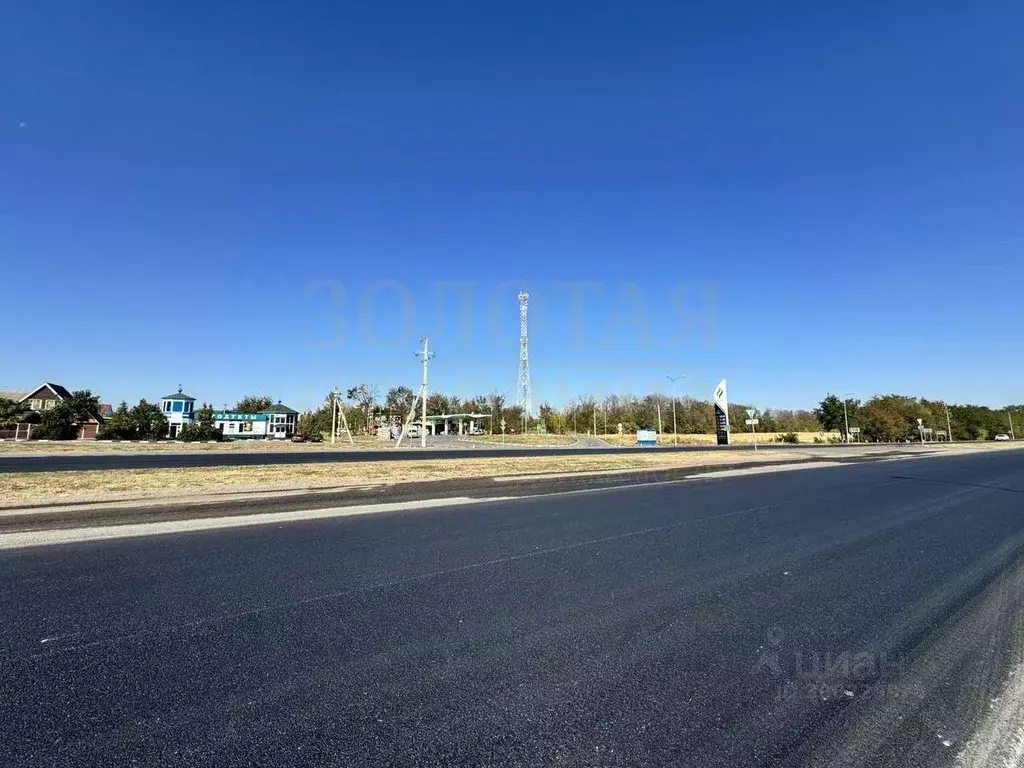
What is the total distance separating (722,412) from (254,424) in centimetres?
6753

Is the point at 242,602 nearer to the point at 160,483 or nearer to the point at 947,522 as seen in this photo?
the point at 160,483

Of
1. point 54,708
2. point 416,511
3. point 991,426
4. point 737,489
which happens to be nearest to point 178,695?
point 54,708

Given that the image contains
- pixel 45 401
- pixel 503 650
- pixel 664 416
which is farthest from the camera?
pixel 664 416

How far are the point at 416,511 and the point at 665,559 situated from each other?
482 cm

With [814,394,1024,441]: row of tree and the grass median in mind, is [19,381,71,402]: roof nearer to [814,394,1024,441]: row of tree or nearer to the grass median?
the grass median

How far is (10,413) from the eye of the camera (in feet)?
162

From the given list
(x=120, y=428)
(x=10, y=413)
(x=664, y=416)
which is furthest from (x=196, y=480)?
(x=664, y=416)

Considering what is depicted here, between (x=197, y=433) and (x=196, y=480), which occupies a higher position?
(x=197, y=433)

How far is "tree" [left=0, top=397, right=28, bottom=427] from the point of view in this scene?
48688 millimetres

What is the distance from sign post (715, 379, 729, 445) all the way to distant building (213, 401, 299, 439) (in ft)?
199

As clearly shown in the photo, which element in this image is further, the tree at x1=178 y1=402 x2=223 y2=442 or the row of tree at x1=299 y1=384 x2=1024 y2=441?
the row of tree at x1=299 y1=384 x2=1024 y2=441

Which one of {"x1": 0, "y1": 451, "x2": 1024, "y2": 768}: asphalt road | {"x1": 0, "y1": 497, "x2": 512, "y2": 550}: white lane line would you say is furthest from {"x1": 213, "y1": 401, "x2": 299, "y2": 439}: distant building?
{"x1": 0, "y1": 451, "x2": 1024, "y2": 768}: asphalt road

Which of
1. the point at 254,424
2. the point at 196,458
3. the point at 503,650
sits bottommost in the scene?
the point at 503,650

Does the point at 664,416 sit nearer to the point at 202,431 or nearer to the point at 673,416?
the point at 673,416
